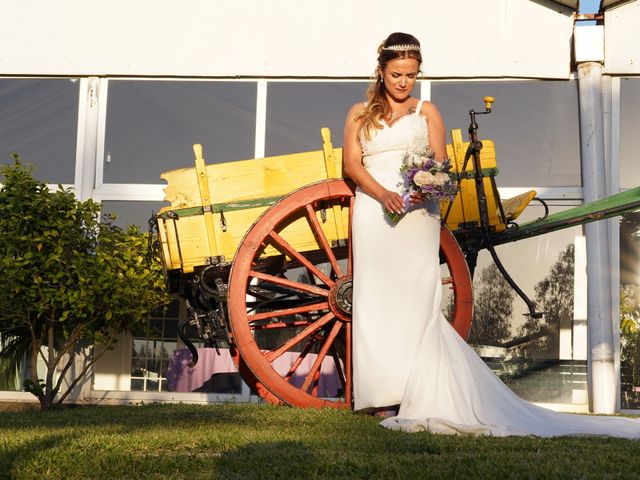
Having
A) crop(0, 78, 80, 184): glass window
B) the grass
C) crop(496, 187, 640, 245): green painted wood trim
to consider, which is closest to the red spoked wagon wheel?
crop(496, 187, 640, 245): green painted wood trim

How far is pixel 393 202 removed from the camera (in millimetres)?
4492

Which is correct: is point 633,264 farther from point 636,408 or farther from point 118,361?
point 118,361

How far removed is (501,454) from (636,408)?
4578 mm

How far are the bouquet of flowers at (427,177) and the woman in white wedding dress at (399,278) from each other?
0.08 metres

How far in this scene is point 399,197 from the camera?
177 inches

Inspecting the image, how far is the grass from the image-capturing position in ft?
9.02

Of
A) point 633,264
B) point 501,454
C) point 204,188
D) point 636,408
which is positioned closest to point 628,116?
point 633,264

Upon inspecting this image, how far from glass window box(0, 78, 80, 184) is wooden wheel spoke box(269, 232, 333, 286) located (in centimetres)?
333

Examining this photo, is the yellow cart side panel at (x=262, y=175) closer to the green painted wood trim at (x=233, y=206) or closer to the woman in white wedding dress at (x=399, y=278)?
the green painted wood trim at (x=233, y=206)

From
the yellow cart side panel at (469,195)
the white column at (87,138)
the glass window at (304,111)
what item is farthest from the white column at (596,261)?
the white column at (87,138)

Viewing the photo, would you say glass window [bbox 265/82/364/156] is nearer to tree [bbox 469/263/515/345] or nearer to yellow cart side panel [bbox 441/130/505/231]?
tree [bbox 469/263/515/345]

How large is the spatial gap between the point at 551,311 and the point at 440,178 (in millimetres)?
3289

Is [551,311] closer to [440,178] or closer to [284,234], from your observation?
[284,234]

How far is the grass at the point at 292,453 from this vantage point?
9.02 ft
